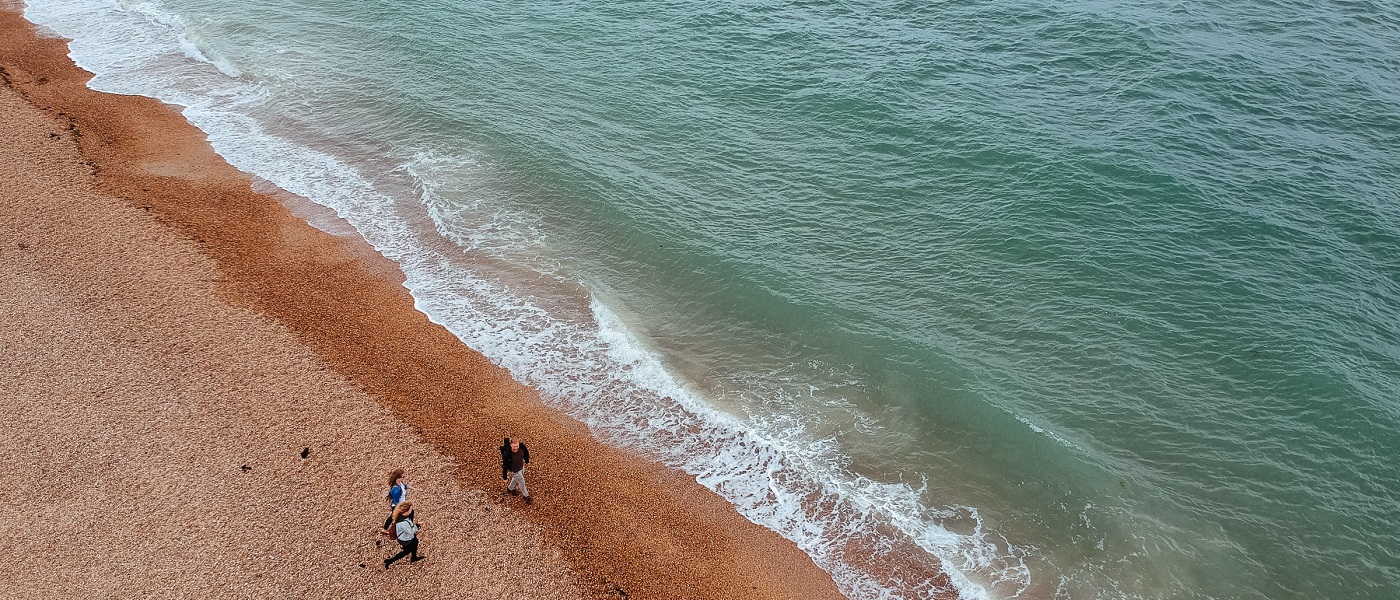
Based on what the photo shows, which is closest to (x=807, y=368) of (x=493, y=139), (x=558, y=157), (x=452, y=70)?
(x=558, y=157)

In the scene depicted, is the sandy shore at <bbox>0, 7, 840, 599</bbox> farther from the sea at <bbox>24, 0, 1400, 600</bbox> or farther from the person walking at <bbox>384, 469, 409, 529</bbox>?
the sea at <bbox>24, 0, 1400, 600</bbox>

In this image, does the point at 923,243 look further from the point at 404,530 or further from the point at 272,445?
the point at 272,445

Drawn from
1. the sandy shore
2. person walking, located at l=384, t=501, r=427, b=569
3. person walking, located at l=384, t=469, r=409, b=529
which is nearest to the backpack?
person walking, located at l=384, t=501, r=427, b=569

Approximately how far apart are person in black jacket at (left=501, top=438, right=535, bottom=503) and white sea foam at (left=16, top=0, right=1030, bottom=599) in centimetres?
329

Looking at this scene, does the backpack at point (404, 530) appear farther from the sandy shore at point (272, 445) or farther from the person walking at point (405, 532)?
the sandy shore at point (272, 445)

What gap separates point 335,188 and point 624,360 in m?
14.0

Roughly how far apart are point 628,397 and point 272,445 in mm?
8209

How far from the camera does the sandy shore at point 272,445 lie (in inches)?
640

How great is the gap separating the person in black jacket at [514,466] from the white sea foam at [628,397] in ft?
10.8

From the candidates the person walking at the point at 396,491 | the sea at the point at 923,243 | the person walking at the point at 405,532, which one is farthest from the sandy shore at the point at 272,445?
the sea at the point at 923,243

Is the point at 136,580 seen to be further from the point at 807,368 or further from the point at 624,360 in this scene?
the point at 807,368

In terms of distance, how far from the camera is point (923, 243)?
27328mm

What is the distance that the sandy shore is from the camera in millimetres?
16250

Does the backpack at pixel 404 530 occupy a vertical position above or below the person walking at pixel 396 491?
below
